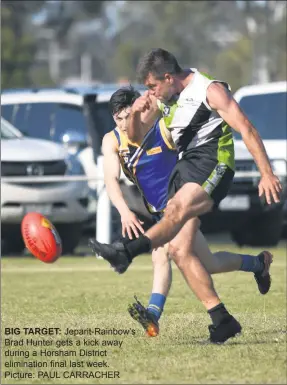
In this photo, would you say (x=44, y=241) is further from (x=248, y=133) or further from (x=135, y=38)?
(x=135, y=38)

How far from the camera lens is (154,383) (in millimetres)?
7781

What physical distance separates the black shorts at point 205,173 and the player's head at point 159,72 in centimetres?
44

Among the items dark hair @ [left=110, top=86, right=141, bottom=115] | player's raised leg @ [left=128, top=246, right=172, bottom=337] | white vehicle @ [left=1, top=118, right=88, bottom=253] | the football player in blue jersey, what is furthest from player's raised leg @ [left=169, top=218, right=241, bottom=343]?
white vehicle @ [left=1, top=118, right=88, bottom=253]

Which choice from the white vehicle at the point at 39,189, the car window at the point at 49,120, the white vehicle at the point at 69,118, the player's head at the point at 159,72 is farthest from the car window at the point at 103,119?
the player's head at the point at 159,72

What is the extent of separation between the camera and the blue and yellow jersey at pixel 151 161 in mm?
9859

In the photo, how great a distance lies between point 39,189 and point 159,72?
8.73 meters

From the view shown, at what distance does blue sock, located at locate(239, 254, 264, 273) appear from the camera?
10.4m

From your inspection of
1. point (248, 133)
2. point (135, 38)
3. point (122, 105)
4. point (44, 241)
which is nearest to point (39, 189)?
point (44, 241)

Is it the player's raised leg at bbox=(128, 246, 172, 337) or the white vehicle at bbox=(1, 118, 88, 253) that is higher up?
the player's raised leg at bbox=(128, 246, 172, 337)

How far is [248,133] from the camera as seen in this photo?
30.3 feet

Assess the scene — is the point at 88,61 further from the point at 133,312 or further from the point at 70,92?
the point at 133,312

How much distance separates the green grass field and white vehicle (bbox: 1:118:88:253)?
0.58 m

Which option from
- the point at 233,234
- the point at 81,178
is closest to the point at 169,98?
the point at 81,178

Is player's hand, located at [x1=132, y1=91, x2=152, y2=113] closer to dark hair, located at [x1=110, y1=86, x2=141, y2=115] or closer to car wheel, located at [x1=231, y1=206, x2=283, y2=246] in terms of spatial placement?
dark hair, located at [x1=110, y1=86, x2=141, y2=115]
